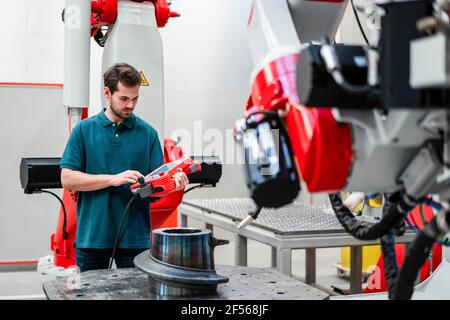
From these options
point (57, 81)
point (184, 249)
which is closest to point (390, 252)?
point (184, 249)

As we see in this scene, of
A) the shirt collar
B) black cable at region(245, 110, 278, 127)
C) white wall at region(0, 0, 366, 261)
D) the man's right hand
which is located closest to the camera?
black cable at region(245, 110, 278, 127)

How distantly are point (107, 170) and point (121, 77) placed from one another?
341 millimetres

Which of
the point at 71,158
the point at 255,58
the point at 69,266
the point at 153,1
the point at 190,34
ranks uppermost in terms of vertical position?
the point at 190,34

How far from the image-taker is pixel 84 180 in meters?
1.98

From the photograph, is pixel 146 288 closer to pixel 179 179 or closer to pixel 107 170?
pixel 179 179

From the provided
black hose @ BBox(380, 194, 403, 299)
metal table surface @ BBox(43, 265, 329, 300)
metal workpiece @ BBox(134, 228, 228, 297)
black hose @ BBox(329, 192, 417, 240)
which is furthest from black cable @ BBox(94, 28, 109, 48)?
black hose @ BBox(380, 194, 403, 299)

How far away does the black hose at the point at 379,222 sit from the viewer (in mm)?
857

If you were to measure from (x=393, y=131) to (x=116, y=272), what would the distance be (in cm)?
A: 101

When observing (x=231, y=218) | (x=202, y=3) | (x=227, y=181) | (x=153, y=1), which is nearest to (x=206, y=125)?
(x=227, y=181)

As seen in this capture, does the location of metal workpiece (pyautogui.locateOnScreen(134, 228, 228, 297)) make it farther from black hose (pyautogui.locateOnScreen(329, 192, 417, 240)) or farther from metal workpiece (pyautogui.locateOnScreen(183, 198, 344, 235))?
metal workpiece (pyautogui.locateOnScreen(183, 198, 344, 235))

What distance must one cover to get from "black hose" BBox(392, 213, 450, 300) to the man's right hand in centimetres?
123

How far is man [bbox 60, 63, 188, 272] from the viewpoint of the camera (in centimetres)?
201
